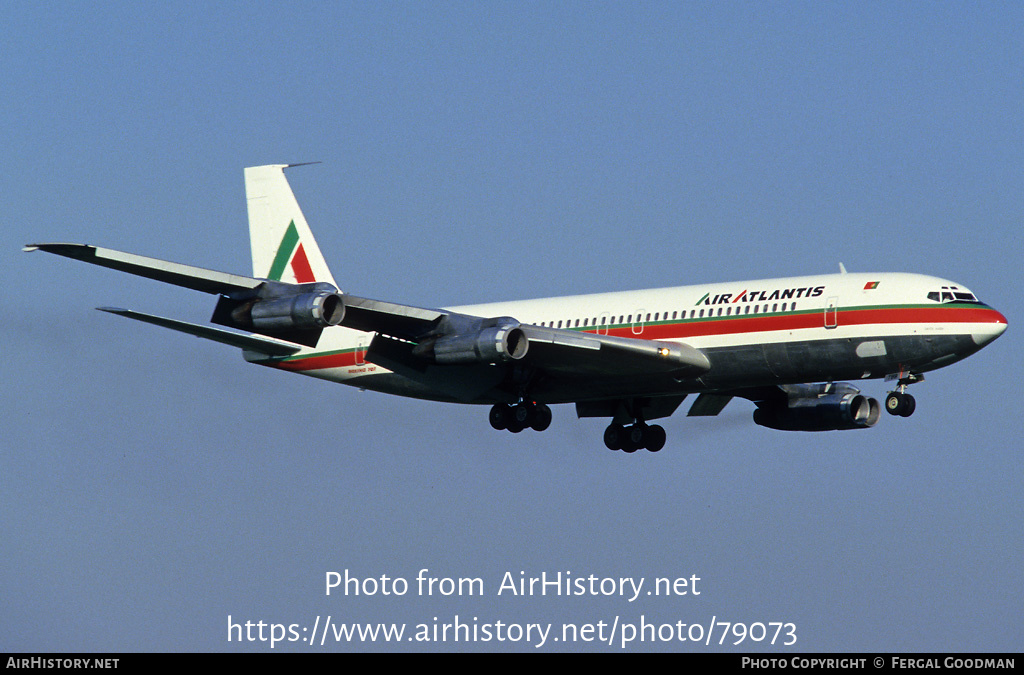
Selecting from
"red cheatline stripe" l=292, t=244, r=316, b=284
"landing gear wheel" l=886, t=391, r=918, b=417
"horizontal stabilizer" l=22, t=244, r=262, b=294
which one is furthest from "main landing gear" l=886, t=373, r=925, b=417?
"red cheatline stripe" l=292, t=244, r=316, b=284

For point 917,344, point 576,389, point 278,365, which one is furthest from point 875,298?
point 278,365

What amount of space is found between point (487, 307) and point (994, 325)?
17131 mm

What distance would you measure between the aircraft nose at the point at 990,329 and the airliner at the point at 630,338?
4 centimetres

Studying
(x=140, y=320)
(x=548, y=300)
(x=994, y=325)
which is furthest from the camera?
(x=548, y=300)

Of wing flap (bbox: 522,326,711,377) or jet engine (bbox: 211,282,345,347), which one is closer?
jet engine (bbox: 211,282,345,347)

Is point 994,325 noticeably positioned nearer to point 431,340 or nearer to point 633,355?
point 633,355

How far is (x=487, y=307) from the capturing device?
178ft

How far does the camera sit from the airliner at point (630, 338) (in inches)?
1832

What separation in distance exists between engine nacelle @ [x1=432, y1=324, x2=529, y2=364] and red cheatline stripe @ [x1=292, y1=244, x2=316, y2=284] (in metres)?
11.0

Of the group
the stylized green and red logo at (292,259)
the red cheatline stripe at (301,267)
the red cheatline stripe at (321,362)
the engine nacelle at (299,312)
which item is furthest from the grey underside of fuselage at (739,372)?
the stylized green and red logo at (292,259)

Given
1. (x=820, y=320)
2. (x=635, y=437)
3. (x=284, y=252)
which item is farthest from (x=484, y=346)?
(x=284, y=252)

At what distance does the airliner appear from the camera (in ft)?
153

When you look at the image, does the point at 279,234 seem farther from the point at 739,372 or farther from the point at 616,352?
the point at 739,372

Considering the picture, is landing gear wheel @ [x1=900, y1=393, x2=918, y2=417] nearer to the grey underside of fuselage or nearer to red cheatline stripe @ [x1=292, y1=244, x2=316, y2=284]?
the grey underside of fuselage
